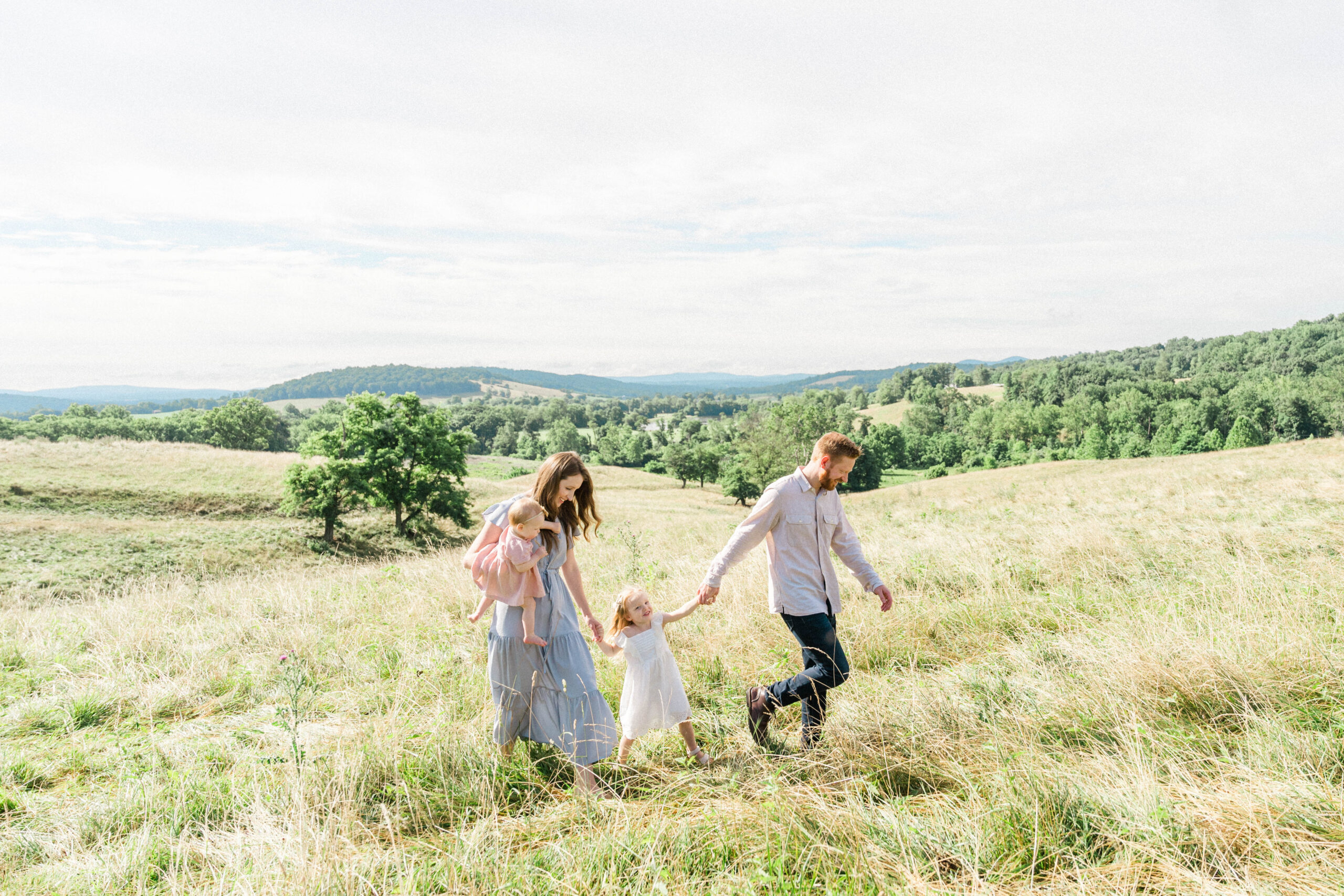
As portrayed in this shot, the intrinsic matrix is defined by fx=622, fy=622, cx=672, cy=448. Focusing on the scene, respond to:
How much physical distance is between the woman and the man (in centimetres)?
91

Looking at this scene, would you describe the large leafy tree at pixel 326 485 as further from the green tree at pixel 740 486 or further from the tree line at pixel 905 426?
the green tree at pixel 740 486

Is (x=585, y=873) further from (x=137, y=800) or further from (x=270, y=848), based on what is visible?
(x=137, y=800)

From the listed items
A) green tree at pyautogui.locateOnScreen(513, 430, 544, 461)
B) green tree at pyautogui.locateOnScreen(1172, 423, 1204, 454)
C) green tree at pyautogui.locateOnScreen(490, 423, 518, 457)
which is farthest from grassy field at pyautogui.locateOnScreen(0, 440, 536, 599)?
green tree at pyautogui.locateOnScreen(1172, 423, 1204, 454)

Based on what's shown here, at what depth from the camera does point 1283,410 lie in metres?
84.2

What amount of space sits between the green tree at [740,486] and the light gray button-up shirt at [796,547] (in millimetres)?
56426

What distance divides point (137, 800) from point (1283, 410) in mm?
118074

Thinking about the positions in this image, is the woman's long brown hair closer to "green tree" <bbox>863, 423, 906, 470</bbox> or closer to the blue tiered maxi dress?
the blue tiered maxi dress

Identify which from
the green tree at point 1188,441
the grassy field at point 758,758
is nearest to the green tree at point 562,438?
the green tree at point 1188,441

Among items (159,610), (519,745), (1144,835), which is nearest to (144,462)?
(159,610)

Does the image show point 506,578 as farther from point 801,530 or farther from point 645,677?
point 801,530

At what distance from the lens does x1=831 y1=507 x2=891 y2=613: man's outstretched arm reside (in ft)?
13.8

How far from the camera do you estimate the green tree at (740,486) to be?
6153 cm

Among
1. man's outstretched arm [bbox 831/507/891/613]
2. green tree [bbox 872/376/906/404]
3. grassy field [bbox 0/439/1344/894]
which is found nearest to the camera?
grassy field [bbox 0/439/1344/894]

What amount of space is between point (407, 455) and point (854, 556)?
3148 centimetres
